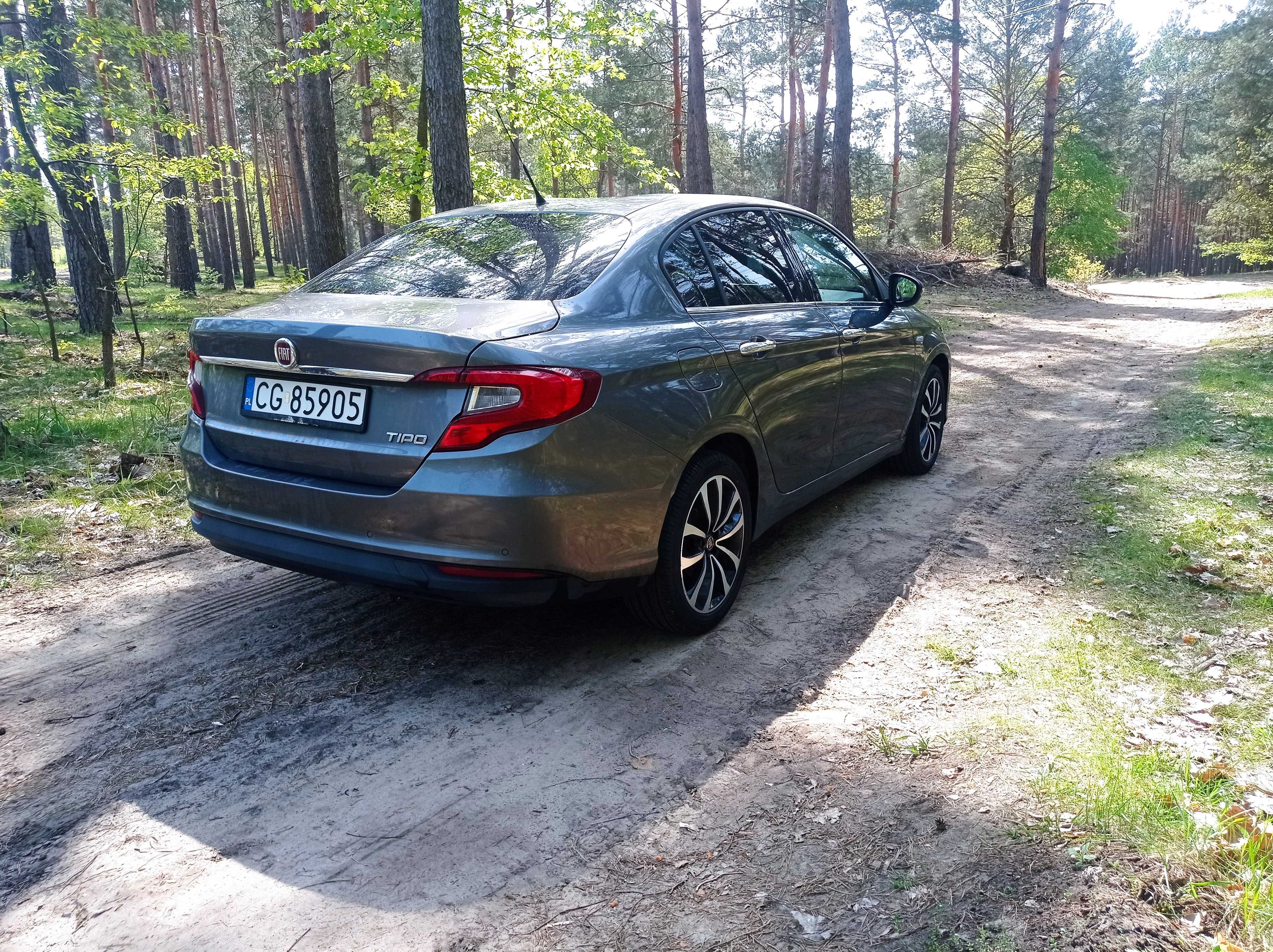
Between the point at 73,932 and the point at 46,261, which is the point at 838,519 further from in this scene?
the point at 46,261

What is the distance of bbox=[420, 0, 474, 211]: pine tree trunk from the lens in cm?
786

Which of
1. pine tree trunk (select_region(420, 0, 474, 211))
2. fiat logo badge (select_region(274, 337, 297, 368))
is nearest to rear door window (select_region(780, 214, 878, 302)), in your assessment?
fiat logo badge (select_region(274, 337, 297, 368))

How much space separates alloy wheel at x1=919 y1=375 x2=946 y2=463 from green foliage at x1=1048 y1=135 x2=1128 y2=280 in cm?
3172

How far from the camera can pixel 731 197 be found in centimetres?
439

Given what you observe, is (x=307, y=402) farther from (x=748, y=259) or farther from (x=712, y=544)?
(x=748, y=259)

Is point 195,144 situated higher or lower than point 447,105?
higher

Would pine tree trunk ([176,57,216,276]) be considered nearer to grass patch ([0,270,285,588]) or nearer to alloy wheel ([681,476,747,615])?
grass patch ([0,270,285,588])

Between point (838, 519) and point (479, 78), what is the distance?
8383mm

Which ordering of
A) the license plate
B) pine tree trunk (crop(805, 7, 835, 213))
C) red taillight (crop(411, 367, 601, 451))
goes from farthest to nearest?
pine tree trunk (crop(805, 7, 835, 213)), the license plate, red taillight (crop(411, 367, 601, 451))

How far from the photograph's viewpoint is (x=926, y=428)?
5949 millimetres

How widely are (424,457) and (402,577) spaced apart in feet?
1.34

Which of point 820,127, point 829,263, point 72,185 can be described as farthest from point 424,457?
point 820,127

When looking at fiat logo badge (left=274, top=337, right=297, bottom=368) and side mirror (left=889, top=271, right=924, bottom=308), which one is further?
side mirror (left=889, top=271, right=924, bottom=308)

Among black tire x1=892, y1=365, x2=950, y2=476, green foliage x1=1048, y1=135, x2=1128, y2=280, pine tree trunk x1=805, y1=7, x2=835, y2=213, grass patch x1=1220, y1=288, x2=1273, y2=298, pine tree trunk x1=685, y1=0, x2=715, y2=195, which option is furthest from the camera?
green foliage x1=1048, y1=135, x2=1128, y2=280
